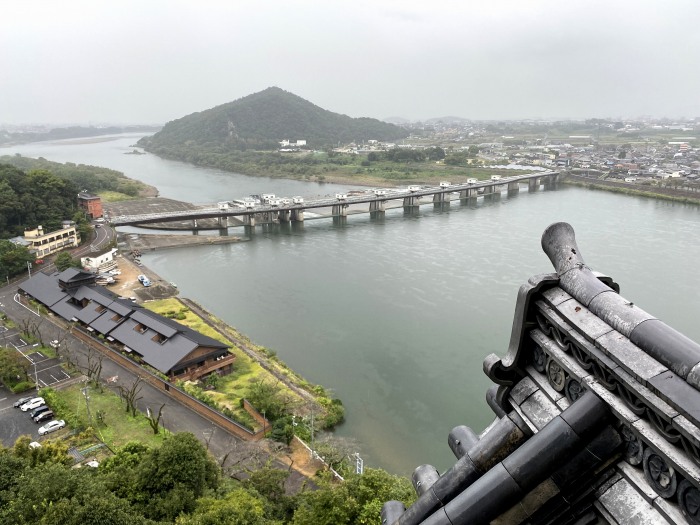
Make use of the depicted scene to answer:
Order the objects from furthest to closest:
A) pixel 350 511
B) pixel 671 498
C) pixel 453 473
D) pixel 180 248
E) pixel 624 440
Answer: pixel 180 248, pixel 350 511, pixel 453 473, pixel 624 440, pixel 671 498

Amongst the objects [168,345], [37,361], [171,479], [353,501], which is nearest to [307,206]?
[168,345]

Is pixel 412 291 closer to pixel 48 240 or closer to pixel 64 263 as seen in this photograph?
pixel 64 263

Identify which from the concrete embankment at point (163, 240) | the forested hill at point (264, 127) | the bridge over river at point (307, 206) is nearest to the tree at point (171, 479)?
the concrete embankment at point (163, 240)

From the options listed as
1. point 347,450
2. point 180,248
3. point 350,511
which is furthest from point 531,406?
point 180,248

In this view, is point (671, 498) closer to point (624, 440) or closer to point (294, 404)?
point (624, 440)

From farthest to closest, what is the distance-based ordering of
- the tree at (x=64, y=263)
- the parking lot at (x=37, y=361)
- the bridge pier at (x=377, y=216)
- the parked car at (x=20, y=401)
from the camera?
the bridge pier at (x=377, y=216) → the tree at (x=64, y=263) → the parking lot at (x=37, y=361) → the parked car at (x=20, y=401)

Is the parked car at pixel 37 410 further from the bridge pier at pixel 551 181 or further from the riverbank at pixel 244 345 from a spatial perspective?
the bridge pier at pixel 551 181

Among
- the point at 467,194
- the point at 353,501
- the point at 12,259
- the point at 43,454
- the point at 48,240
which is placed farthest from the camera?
the point at 467,194
